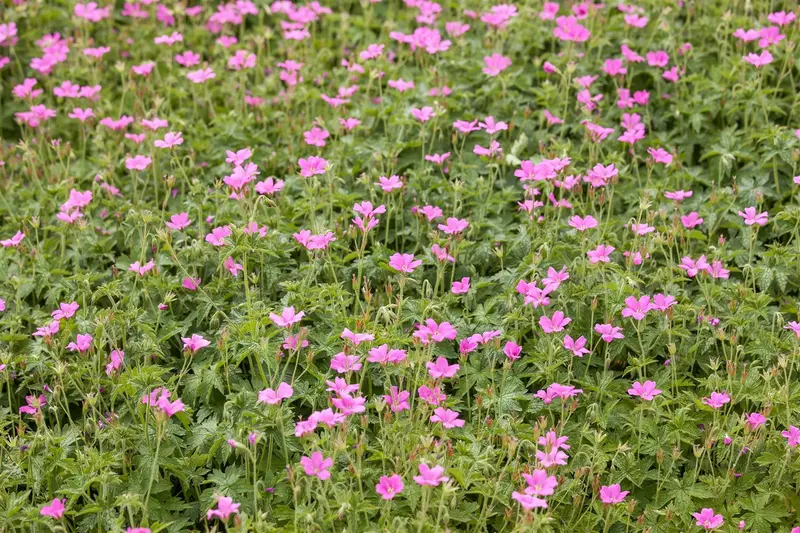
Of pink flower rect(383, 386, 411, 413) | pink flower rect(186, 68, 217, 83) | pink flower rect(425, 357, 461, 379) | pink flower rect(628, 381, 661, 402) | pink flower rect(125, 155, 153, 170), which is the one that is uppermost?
pink flower rect(186, 68, 217, 83)

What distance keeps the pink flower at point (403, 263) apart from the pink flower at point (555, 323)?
0.55 meters

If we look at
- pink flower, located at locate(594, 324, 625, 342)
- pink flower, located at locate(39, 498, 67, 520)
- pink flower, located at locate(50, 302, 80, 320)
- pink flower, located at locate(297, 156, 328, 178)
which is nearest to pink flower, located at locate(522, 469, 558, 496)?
pink flower, located at locate(594, 324, 625, 342)

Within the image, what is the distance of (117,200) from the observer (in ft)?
16.1

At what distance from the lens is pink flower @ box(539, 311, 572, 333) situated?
3.68 m

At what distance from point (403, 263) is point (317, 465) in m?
1.12

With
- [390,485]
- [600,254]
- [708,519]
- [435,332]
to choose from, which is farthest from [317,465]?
[600,254]

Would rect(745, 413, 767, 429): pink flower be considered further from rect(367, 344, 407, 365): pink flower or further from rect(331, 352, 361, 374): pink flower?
rect(331, 352, 361, 374): pink flower

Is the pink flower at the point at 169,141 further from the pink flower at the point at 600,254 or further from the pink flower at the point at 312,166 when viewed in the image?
the pink flower at the point at 600,254

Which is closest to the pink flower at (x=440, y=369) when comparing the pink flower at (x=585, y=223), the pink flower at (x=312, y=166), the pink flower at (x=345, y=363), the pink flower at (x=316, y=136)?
the pink flower at (x=345, y=363)

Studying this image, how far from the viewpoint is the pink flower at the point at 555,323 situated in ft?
12.1

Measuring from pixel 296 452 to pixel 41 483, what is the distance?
91 cm

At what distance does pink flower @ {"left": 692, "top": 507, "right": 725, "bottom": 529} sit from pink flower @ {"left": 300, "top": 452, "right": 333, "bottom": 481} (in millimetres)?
1267

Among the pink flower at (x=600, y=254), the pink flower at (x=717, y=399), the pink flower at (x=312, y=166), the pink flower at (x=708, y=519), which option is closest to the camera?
the pink flower at (x=708, y=519)

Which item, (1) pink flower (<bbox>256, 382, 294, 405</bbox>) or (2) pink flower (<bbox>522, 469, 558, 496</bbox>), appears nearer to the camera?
(2) pink flower (<bbox>522, 469, 558, 496</bbox>)
